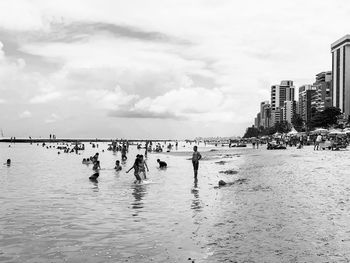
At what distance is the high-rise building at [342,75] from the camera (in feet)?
599

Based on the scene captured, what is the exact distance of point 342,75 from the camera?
186250 millimetres

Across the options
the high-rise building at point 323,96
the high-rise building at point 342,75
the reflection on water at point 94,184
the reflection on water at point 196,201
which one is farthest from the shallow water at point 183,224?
the high-rise building at point 323,96

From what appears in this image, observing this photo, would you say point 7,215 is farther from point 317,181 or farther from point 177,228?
point 317,181

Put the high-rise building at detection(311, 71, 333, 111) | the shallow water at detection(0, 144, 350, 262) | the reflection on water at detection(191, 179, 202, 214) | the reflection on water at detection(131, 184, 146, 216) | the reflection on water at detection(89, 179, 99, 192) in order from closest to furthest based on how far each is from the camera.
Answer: the shallow water at detection(0, 144, 350, 262) < the reflection on water at detection(191, 179, 202, 214) < the reflection on water at detection(131, 184, 146, 216) < the reflection on water at detection(89, 179, 99, 192) < the high-rise building at detection(311, 71, 333, 111)

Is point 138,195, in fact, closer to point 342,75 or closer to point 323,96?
point 342,75

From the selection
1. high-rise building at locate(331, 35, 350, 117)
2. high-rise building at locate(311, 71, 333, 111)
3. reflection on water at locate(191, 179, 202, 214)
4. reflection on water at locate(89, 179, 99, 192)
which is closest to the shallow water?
reflection on water at locate(191, 179, 202, 214)

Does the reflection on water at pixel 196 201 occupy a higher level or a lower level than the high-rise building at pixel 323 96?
lower

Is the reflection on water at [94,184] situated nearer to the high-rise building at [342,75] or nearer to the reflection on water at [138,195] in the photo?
the reflection on water at [138,195]

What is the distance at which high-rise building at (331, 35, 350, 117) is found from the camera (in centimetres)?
18262

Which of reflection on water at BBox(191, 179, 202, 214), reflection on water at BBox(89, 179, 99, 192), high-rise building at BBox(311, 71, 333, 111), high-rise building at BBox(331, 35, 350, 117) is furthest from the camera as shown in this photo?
high-rise building at BBox(311, 71, 333, 111)

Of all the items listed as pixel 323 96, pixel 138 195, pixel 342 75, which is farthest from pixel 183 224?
pixel 323 96

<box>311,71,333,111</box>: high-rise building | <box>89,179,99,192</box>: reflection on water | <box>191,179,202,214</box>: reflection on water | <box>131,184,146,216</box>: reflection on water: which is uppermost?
<box>311,71,333,111</box>: high-rise building

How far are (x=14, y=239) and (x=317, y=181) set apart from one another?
14351mm

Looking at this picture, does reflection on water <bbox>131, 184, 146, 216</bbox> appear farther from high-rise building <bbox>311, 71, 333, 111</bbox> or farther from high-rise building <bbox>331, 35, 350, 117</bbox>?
high-rise building <bbox>311, 71, 333, 111</bbox>
